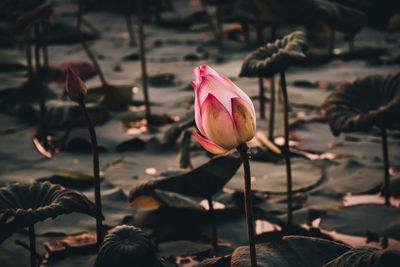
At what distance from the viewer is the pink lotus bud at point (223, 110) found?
1.93ft

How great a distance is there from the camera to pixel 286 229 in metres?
1.05

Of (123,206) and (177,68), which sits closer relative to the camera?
(123,206)

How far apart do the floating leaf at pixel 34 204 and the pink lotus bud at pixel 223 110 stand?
0.30m

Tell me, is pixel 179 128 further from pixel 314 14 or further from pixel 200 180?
pixel 314 14

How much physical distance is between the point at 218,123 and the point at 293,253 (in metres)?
0.27

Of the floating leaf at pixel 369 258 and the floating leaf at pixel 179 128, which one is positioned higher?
the floating leaf at pixel 369 258

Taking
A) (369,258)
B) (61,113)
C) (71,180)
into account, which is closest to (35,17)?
(61,113)

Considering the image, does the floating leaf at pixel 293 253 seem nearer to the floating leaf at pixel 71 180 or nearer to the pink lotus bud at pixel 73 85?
the pink lotus bud at pixel 73 85

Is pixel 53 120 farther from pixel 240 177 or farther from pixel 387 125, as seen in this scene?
pixel 387 125

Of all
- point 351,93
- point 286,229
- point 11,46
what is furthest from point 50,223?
point 11,46

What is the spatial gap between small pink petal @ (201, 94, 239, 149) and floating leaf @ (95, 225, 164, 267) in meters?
0.25

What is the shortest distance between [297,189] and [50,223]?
648 mm

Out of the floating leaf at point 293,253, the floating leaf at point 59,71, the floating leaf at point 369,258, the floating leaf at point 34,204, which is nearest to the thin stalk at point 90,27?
the floating leaf at point 59,71

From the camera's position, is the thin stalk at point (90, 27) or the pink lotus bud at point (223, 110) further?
the thin stalk at point (90, 27)
